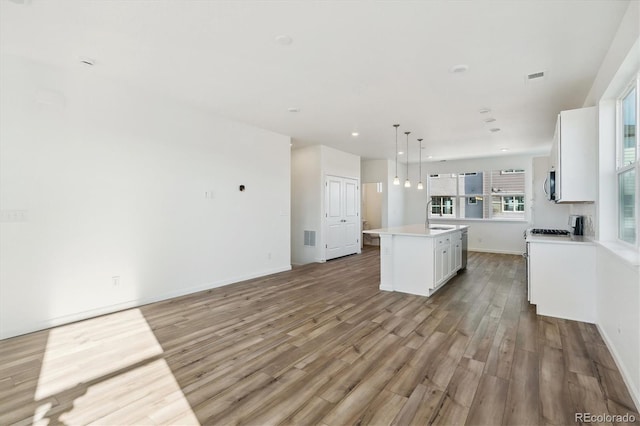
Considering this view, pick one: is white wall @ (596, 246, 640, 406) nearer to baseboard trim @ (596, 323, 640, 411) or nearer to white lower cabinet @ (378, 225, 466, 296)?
baseboard trim @ (596, 323, 640, 411)

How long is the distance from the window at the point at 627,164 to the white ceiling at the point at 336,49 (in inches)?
22.2

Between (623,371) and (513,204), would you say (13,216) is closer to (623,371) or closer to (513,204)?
(623,371)

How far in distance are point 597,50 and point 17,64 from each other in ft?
18.8

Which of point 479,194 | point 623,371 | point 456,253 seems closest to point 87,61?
point 623,371

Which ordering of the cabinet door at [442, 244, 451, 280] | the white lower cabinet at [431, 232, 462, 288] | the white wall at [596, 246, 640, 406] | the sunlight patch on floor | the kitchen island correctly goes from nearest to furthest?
the sunlight patch on floor < the white wall at [596, 246, 640, 406] < the kitchen island < the white lower cabinet at [431, 232, 462, 288] < the cabinet door at [442, 244, 451, 280]

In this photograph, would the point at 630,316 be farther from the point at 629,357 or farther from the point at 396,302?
the point at 396,302

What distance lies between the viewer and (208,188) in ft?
16.0

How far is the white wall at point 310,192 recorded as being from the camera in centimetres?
712

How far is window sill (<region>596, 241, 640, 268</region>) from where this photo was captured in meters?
2.12

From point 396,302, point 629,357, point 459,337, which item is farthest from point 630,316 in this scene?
point 396,302

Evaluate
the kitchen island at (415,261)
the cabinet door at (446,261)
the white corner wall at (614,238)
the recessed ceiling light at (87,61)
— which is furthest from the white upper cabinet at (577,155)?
the recessed ceiling light at (87,61)

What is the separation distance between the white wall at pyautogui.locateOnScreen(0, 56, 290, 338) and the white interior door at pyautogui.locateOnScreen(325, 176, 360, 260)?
2392 millimetres

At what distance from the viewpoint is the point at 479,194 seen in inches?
361

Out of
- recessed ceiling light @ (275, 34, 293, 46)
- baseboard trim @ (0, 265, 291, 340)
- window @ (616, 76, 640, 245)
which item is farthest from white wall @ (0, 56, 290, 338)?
window @ (616, 76, 640, 245)
